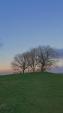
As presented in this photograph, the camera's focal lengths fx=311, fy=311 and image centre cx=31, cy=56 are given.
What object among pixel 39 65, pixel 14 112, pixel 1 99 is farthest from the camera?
pixel 39 65

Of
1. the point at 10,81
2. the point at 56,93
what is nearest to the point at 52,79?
the point at 10,81

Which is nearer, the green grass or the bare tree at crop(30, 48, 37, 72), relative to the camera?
the green grass

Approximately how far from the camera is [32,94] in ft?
76.0

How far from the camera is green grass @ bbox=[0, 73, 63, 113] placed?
19533 mm

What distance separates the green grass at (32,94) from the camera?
19.5 meters

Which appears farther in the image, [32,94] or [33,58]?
[33,58]

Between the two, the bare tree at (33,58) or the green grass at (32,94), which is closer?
the green grass at (32,94)

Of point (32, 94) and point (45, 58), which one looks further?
point (45, 58)

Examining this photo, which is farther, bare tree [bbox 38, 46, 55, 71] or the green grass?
bare tree [bbox 38, 46, 55, 71]

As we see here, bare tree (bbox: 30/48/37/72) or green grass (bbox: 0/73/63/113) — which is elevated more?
bare tree (bbox: 30/48/37/72)

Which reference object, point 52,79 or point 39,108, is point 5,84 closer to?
point 52,79

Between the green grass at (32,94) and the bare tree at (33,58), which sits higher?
the bare tree at (33,58)

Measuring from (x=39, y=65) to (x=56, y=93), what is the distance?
35.7 m

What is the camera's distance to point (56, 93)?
77.5 feet
